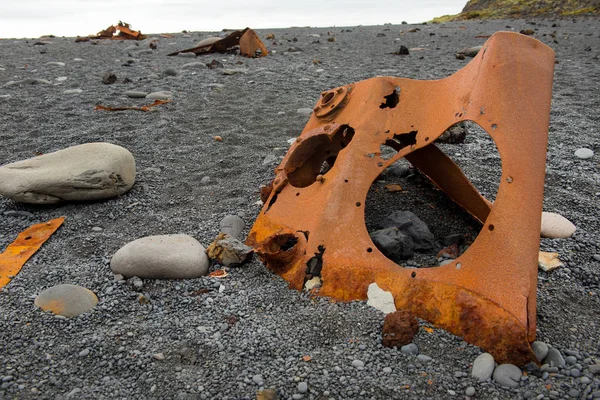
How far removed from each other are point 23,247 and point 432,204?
239 centimetres

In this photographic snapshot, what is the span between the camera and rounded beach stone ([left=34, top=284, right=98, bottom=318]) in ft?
A: 7.36

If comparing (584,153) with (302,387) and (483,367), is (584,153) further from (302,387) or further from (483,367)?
(302,387)

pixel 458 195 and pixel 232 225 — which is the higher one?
pixel 458 195

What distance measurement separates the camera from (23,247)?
284cm

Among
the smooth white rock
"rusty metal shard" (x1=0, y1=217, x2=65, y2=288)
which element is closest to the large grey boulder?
"rusty metal shard" (x1=0, y1=217, x2=65, y2=288)

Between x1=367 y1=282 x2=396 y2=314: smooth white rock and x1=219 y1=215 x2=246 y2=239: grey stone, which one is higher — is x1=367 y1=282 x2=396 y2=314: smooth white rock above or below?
above

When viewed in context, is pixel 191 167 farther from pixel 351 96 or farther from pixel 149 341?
pixel 149 341

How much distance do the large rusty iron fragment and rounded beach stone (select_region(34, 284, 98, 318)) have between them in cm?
81

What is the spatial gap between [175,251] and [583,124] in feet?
13.2

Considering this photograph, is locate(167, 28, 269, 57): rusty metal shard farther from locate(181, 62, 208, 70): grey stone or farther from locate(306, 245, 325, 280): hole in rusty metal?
locate(306, 245, 325, 280): hole in rusty metal

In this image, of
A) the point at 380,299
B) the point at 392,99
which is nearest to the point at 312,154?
the point at 392,99

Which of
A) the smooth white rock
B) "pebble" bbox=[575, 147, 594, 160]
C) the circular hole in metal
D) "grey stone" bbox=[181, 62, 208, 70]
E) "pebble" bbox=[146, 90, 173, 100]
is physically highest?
the circular hole in metal

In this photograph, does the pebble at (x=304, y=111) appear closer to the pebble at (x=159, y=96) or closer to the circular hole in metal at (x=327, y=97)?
the pebble at (x=159, y=96)

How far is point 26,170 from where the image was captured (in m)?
3.36
